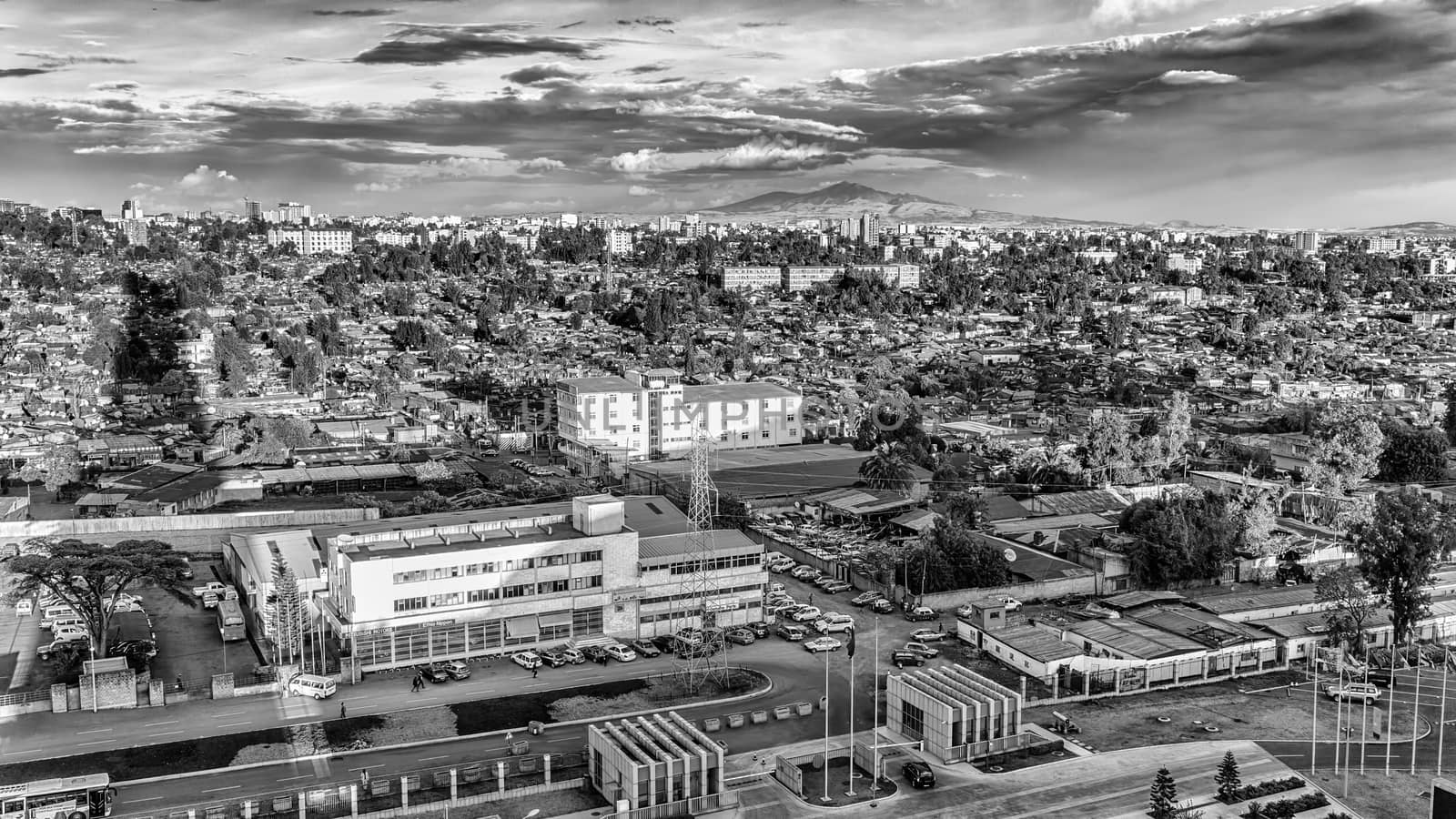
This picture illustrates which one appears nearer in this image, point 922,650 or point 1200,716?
point 1200,716

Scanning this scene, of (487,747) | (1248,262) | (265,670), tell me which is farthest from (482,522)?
(1248,262)

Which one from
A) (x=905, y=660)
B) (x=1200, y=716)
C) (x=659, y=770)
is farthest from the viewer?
(x=905, y=660)

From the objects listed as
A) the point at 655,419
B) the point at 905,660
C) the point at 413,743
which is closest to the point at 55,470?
the point at 655,419

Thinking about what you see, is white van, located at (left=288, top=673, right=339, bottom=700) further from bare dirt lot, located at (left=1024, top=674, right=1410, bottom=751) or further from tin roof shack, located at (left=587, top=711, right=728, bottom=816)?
bare dirt lot, located at (left=1024, top=674, right=1410, bottom=751)

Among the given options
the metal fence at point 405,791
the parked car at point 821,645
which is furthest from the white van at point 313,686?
the parked car at point 821,645

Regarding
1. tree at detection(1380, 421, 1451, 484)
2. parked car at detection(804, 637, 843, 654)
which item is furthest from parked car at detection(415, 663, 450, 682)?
tree at detection(1380, 421, 1451, 484)

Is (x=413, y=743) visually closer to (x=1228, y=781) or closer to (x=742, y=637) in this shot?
(x=742, y=637)

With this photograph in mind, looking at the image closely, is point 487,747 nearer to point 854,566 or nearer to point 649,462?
point 854,566
